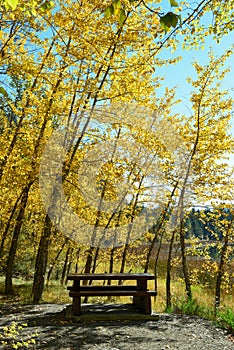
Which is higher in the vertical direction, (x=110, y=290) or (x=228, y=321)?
(x=110, y=290)

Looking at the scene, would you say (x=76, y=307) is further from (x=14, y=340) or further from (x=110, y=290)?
Answer: (x=14, y=340)

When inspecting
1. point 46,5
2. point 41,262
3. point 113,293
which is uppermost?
point 46,5

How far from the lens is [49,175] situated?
320 inches

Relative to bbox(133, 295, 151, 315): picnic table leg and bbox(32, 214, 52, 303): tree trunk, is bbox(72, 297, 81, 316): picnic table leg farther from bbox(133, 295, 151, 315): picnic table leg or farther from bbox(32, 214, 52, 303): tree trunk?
bbox(32, 214, 52, 303): tree trunk

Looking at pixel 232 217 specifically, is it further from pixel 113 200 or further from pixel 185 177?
pixel 113 200

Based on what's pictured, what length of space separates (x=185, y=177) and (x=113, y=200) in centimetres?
263

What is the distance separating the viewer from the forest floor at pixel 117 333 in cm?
455

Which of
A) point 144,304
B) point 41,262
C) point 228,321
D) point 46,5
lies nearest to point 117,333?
point 144,304

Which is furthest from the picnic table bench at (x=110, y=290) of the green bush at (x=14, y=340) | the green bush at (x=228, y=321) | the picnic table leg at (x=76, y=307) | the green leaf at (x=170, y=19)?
the green leaf at (x=170, y=19)

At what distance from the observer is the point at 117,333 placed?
5188mm

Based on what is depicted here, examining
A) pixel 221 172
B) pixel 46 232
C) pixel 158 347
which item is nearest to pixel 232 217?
pixel 221 172

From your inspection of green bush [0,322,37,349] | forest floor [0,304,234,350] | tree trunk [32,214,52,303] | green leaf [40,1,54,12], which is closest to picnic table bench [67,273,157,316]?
forest floor [0,304,234,350]

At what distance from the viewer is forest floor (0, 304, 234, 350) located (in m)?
4.55

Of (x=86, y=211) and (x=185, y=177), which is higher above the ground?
(x=185, y=177)
